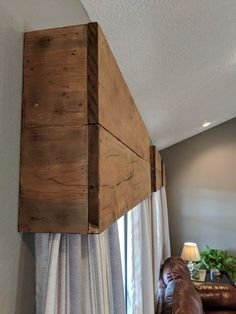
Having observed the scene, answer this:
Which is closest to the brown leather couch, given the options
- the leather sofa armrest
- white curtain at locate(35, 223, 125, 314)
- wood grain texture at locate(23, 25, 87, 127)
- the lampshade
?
the leather sofa armrest

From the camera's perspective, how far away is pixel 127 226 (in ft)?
6.85

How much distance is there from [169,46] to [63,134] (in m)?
1.07

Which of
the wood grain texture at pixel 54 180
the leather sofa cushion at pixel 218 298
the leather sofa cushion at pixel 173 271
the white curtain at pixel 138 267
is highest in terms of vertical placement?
the wood grain texture at pixel 54 180

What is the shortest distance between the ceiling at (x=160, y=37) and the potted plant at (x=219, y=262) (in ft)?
9.40

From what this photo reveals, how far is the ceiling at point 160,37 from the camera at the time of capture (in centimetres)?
89

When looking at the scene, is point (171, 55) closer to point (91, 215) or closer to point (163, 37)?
point (163, 37)

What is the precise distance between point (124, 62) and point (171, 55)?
0.32 m

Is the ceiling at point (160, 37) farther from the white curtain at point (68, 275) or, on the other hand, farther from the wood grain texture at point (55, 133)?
the white curtain at point (68, 275)

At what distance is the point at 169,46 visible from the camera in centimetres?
147

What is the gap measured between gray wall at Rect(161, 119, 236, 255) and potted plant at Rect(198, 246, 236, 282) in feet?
1.46

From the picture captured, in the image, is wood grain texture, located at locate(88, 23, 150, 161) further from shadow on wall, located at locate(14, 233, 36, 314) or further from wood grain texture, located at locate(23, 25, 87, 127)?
shadow on wall, located at locate(14, 233, 36, 314)

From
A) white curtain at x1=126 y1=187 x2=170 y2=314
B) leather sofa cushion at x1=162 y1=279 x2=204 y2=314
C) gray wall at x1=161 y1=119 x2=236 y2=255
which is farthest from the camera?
gray wall at x1=161 y1=119 x2=236 y2=255

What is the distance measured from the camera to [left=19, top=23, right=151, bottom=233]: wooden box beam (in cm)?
63

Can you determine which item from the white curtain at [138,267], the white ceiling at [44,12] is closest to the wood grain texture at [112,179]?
the white ceiling at [44,12]
